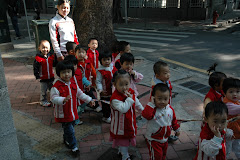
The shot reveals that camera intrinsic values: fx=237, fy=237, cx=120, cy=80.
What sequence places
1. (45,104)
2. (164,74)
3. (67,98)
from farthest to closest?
(45,104), (164,74), (67,98)

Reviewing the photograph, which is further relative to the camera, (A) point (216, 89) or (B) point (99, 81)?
(B) point (99, 81)

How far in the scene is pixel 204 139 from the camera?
7.75 feet

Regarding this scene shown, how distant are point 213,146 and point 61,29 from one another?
3.39 meters

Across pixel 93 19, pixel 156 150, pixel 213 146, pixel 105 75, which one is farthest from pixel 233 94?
pixel 93 19

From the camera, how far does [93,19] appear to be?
7.31m

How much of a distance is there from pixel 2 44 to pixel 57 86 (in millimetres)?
7708

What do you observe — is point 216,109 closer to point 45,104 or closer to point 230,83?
point 230,83

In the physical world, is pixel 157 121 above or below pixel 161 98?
below

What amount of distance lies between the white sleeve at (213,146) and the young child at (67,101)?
155 cm

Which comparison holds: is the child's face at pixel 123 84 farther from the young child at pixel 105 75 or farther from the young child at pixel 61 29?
the young child at pixel 61 29

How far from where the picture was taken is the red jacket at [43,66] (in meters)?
4.43

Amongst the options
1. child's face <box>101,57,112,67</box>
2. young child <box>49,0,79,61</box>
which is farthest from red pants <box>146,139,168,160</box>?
young child <box>49,0,79,61</box>

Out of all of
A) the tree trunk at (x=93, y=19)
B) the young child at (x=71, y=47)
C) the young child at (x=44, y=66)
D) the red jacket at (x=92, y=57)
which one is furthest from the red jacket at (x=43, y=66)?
the tree trunk at (x=93, y=19)

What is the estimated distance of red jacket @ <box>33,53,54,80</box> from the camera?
14.5 feet
